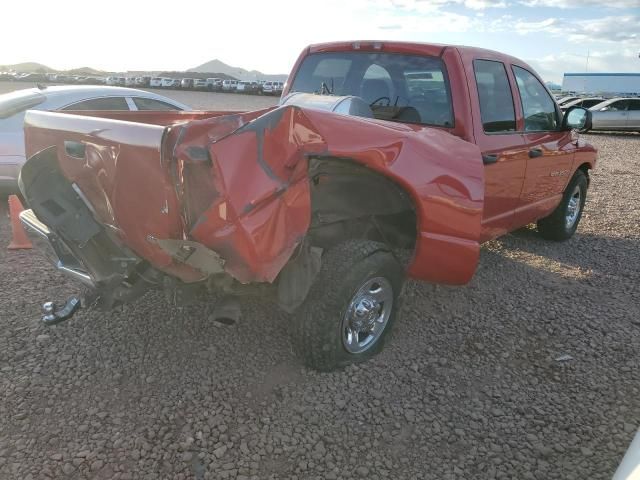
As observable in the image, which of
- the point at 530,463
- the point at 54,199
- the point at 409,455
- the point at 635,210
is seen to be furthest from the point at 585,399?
the point at 635,210

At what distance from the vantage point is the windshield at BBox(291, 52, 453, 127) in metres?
3.79

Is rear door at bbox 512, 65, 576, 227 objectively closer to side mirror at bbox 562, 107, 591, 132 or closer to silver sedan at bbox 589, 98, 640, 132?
side mirror at bbox 562, 107, 591, 132

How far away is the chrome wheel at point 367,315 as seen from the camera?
10.5ft

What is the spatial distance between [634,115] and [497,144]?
63.5ft

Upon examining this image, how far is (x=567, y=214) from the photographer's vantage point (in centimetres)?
602

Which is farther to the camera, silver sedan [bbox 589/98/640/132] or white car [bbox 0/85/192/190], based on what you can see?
silver sedan [bbox 589/98/640/132]

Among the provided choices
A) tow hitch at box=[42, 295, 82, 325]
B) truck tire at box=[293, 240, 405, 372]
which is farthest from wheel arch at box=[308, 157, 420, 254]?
tow hitch at box=[42, 295, 82, 325]

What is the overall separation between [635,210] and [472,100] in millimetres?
5525

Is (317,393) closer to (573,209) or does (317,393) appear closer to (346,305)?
(346,305)

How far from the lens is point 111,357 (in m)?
3.34

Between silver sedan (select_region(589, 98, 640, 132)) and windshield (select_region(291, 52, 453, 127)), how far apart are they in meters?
18.6

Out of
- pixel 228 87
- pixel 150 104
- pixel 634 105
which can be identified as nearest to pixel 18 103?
pixel 150 104

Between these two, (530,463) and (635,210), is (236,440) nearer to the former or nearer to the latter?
(530,463)

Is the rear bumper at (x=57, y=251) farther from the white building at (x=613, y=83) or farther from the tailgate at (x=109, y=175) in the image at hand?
the white building at (x=613, y=83)
